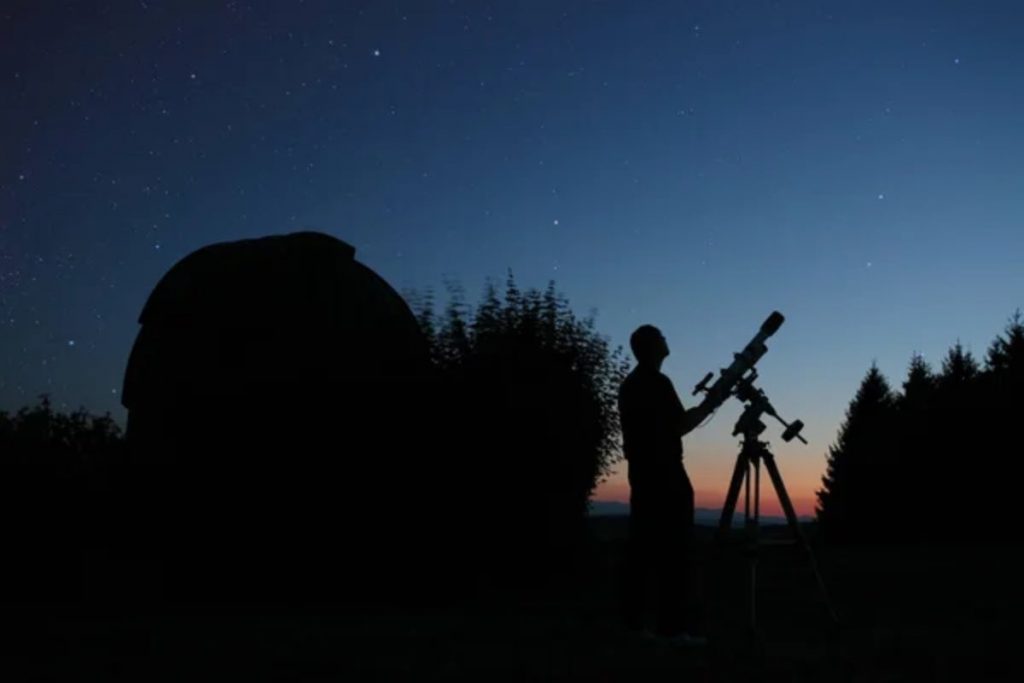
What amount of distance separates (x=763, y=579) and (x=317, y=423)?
7.97m

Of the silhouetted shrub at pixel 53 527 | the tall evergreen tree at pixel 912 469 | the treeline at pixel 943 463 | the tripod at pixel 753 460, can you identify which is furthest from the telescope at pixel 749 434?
the tall evergreen tree at pixel 912 469

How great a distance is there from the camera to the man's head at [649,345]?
8.38 meters

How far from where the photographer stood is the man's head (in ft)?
27.5

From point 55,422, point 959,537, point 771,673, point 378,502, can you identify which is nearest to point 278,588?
point 378,502

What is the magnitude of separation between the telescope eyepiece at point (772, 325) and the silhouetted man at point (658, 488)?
91cm

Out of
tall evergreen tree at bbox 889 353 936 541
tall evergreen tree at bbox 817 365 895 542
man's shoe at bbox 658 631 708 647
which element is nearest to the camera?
man's shoe at bbox 658 631 708 647

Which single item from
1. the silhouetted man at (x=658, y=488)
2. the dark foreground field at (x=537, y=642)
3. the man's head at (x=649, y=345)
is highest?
the man's head at (x=649, y=345)

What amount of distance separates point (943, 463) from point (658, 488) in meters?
31.1

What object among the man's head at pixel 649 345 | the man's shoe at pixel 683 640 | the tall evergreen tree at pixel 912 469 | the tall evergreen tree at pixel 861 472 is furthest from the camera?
the tall evergreen tree at pixel 861 472

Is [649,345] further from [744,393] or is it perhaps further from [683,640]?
[683,640]

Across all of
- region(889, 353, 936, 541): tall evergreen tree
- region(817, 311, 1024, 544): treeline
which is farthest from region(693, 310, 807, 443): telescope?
region(889, 353, 936, 541): tall evergreen tree

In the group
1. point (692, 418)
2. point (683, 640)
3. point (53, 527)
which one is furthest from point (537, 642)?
point (53, 527)

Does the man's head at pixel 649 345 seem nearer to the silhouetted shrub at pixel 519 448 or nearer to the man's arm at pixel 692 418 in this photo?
the man's arm at pixel 692 418

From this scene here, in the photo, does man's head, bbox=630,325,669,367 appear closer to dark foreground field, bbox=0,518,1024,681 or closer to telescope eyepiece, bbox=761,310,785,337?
telescope eyepiece, bbox=761,310,785,337
